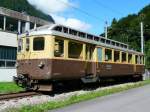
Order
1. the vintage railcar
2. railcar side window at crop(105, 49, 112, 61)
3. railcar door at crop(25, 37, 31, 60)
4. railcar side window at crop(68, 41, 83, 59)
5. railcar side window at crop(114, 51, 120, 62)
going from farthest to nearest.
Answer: railcar side window at crop(114, 51, 120, 62)
railcar side window at crop(105, 49, 112, 61)
railcar side window at crop(68, 41, 83, 59)
railcar door at crop(25, 37, 31, 60)
the vintage railcar

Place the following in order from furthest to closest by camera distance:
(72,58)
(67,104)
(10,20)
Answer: (10,20)
(72,58)
(67,104)

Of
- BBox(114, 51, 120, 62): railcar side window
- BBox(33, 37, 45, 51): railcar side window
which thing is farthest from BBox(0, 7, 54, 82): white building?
BBox(33, 37, 45, 51): railcar side window

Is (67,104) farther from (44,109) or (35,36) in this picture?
(35,36)

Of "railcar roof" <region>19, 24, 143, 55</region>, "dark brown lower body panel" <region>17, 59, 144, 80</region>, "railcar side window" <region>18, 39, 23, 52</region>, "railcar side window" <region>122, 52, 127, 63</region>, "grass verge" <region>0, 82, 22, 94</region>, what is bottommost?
"grass verge" <region>0, 82, 22, 94</region>

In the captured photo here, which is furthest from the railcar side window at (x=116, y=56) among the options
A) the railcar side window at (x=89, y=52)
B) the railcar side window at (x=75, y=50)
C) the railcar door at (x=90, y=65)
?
the railcar side window at (x=75, y=50)

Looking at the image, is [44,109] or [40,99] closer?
[44,109]

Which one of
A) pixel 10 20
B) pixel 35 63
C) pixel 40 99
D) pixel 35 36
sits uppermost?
pixel 10 20

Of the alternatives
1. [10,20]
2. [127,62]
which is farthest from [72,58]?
[10,20]

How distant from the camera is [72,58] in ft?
57.3

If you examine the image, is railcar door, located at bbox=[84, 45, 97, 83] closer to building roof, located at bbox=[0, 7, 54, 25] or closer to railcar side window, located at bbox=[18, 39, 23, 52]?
railcar side window, located at bbox=[18, 39, 23, 52]

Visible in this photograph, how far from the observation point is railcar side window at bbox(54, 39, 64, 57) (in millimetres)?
16219

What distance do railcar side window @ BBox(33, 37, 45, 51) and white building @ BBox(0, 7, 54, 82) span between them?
9621 millimetres

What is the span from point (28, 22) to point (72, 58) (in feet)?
47.6

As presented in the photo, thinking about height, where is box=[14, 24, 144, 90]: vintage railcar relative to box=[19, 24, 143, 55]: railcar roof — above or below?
below
